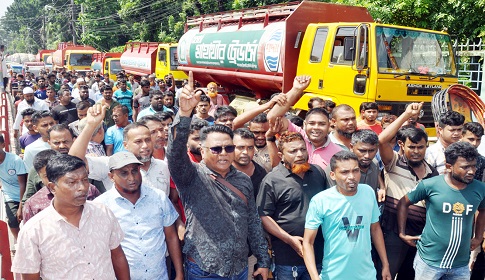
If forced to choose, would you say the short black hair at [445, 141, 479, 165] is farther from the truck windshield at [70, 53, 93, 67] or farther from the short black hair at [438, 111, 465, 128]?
the truck windshield at [70, 53, 93, 67]

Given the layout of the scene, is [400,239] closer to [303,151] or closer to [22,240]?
[303,151]

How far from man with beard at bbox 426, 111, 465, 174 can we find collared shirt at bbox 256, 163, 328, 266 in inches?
67.2

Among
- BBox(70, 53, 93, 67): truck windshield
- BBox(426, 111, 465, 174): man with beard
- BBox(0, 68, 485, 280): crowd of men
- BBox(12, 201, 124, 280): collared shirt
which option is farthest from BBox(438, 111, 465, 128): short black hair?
BBox(70, 53, 93, 67): truck windshield

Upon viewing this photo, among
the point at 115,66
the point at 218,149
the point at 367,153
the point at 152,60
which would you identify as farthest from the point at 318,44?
the point at 115,66

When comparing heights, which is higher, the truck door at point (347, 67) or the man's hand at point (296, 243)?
the truck door at point (347, 67)

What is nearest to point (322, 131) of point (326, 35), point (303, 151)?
point (303, 151)

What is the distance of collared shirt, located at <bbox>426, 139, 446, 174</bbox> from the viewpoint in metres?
4.41

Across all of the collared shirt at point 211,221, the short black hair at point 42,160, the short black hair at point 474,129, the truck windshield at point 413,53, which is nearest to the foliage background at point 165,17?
the truck windshield at point 413,53

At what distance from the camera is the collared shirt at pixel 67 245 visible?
2422 mm

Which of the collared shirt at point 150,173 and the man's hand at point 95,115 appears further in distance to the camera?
the collared shirt at point 150,173

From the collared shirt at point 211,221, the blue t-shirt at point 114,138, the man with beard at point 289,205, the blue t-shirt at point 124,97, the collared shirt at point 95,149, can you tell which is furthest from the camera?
the blue t-shirt at point 124,97

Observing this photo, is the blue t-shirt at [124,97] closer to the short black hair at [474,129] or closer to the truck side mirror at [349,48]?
the truck side mirror at [349,48]

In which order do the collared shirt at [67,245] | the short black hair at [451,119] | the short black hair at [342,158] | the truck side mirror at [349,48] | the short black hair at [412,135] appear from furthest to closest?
1. the truck side mirror at [349,48]
2. the short black hair at [451,119]
3. the short black hair at [412,135]
4. the short black hair at [342,158]
5. the collared shirt at [67,245]

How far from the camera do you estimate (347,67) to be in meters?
7.32
